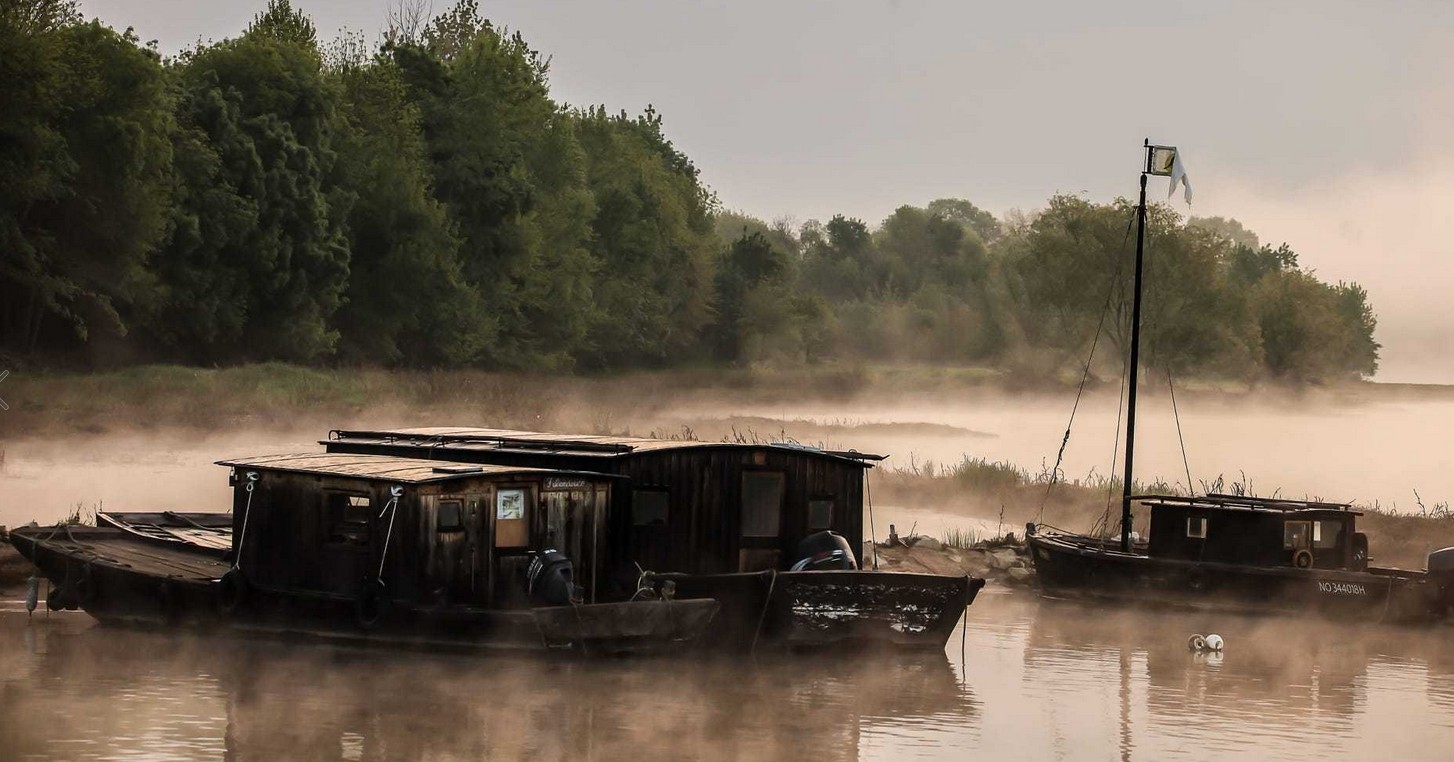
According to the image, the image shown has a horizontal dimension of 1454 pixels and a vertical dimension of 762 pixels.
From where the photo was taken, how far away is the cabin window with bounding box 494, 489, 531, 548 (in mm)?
30922

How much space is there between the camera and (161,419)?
56.2 meters

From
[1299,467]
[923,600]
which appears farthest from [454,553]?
[1299,467]

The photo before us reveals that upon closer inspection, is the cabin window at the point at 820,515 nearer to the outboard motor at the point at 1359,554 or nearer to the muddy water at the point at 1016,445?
the outboard motor at the point at 1359,554

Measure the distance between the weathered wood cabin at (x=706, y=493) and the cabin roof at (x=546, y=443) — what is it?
0.12ft

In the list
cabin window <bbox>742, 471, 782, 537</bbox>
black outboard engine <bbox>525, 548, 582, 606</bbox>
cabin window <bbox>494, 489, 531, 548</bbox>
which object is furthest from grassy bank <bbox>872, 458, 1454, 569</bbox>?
black outboard engine <bbox>525, 548, 582, 606</bbox>

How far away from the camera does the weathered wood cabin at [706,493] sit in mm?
33156

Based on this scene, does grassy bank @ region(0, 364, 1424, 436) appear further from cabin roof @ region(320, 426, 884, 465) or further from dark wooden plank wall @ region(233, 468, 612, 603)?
dark wooden plank wall @ region(233, 468, 612, 603)

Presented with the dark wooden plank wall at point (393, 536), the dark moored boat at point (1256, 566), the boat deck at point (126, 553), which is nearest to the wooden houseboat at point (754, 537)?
the dark wooden plank wall at point (393, 536)

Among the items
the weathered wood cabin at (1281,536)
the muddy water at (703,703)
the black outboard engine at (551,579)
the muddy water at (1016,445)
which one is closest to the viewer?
the muddy water at (703,703)

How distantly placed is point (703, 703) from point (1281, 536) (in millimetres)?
16667

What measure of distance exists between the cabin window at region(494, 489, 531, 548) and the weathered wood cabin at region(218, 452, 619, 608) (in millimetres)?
16

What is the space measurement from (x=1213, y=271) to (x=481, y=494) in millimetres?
84525

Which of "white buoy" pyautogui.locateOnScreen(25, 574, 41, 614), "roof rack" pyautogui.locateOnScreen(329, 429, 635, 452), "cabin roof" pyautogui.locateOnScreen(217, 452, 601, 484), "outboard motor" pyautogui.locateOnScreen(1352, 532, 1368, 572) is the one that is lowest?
"white buoy" pyautogui.locateOnScreen(25, 574, 41, 614)

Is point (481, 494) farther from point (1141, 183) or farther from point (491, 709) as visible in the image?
point (1141, 183)
